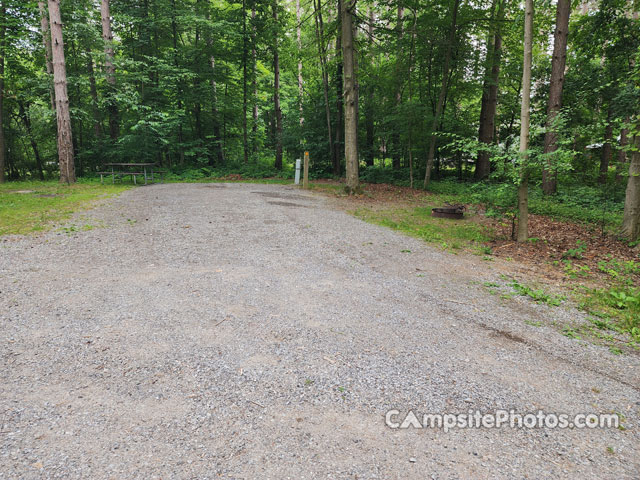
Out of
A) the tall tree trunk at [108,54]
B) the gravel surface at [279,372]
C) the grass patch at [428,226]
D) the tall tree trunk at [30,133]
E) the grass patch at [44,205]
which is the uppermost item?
the tall tree trunk at [108,54]

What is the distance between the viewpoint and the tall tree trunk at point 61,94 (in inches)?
423

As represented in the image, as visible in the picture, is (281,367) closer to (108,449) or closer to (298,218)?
(108,449)

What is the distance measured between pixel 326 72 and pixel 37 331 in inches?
650

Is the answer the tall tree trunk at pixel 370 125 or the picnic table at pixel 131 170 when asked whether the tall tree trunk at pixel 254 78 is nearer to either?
the tall tree trunk at pixel 370 125

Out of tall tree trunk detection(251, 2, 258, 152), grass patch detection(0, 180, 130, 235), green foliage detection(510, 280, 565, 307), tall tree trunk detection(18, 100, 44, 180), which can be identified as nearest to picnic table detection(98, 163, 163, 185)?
grass patch detection(0, 180, 130, 235)

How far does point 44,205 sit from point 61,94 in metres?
5.62

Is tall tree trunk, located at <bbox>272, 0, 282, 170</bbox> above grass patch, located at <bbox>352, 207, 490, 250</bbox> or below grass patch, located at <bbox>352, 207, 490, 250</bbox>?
above

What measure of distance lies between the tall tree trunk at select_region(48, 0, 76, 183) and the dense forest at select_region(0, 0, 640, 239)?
0.04 m

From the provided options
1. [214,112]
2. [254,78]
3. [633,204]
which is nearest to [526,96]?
[633,204]

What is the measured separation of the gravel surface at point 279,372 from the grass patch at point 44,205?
1550mm

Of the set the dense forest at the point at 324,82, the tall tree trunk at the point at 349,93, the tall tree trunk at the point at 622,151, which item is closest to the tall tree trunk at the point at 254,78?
the dense forest at the point at 324,82

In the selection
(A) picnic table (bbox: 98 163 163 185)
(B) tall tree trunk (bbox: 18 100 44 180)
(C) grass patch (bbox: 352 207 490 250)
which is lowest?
(C) grass patch (bbox: 352 207 490 250)

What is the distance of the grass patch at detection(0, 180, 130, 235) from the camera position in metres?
6.06

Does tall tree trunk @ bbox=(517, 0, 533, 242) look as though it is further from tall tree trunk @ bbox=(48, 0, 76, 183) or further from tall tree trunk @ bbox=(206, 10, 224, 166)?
tall tree trunk @ bbox=(206, 10, 224, 166)
